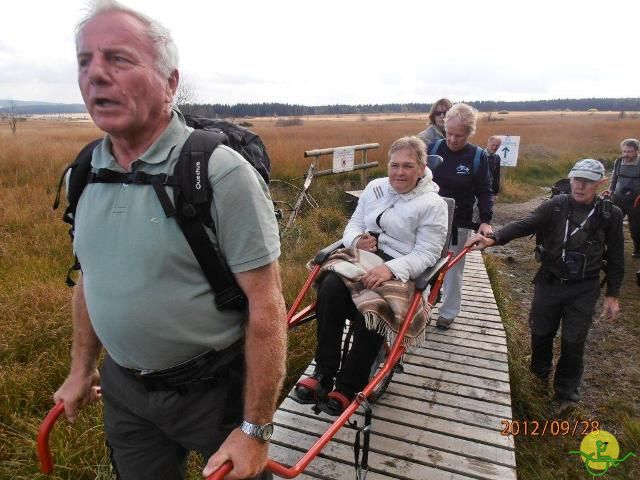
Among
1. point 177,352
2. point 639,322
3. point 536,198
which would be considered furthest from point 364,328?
point 536,198

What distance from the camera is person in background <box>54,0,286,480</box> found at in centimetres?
124

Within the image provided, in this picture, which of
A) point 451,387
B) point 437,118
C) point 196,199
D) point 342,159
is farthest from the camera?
A: point 342,159

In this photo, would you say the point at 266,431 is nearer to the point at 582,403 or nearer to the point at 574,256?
the point at 574,256

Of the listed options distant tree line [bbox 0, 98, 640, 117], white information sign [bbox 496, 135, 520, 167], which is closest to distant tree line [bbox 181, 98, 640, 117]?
distant tree line [bbox 0, 98, 640, 117]

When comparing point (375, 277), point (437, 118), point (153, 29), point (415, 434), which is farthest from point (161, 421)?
point (437, 118)

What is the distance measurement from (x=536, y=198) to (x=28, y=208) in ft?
40.6

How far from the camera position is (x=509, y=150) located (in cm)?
1162

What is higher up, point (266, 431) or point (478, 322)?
point (266, 431)

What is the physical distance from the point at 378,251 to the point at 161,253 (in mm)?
2103

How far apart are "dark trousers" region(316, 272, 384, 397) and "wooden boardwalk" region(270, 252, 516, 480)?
18.3 inches

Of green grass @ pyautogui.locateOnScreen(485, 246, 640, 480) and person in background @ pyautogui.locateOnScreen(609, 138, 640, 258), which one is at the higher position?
person in background @ pyautogui.locateOnScreen(609, 138, 640, 258)

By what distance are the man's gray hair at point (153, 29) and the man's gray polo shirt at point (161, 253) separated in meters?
0.16

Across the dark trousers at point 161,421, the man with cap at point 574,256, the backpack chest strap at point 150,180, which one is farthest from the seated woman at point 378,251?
the backpack chest strap at point 150,180

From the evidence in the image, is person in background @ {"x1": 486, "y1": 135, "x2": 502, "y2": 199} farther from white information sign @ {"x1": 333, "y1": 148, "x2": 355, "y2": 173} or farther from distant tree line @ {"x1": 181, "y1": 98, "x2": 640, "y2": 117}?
distant tree line @ {"x1": 181, "y1": 98, "x2": 640, "y2": 117}
